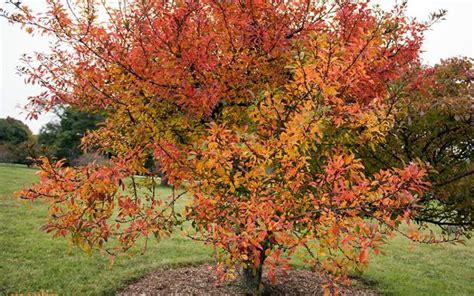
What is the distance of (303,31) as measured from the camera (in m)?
4.61

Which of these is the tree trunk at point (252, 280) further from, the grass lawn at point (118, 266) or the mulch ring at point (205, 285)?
the grass lawn at point (118, 266)

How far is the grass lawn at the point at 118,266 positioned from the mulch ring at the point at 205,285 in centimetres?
34

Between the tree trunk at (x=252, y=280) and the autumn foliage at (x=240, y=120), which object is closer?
the autumn foliage at (x=240, y=120)

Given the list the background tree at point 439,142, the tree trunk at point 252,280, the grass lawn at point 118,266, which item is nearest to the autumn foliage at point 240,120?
the background tree at point 439,142

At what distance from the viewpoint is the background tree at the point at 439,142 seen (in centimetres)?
471

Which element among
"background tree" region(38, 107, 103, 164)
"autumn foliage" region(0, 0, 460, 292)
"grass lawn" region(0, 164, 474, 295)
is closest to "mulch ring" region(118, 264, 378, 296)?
"grass lawn" region(0, 164, 474, 295)

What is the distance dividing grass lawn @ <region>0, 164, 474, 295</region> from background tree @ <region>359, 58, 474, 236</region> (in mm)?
2721

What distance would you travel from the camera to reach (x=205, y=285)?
21.7 ft

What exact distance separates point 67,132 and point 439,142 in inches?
1615

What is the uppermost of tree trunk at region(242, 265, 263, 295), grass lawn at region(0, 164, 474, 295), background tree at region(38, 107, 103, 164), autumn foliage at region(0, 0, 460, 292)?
background tree at region(38, 107, 103, 164)

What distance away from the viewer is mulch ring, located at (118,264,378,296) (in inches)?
249

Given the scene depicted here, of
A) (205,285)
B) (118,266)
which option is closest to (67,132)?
(118,266)

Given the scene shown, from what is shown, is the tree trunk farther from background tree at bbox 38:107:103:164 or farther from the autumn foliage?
background tree at bbox 38:107:103:164

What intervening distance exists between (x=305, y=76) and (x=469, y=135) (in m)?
2.76
